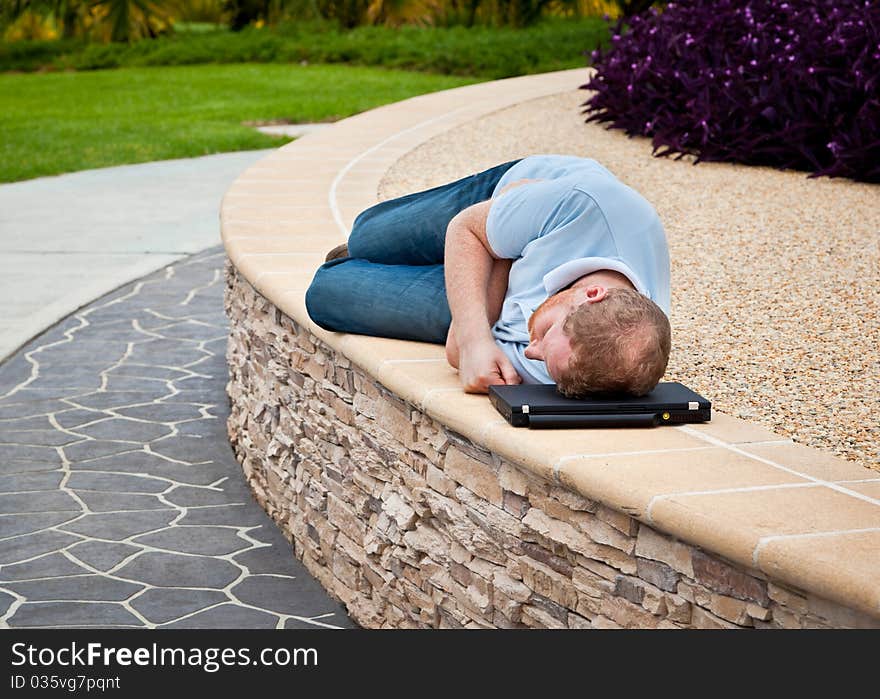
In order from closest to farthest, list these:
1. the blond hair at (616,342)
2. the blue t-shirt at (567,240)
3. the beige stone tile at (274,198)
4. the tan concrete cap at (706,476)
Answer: the tan concrete cap at (706,476) < the blond hair at (616,342) < the blue t-shirt at (567,240) < the beige stone tile at (274,198)

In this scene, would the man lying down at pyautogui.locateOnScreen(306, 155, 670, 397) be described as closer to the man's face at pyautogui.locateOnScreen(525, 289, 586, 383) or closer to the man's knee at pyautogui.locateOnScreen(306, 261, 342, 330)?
the man's face at pyautogui.locateOnScreen(525, 289, 586, 383)

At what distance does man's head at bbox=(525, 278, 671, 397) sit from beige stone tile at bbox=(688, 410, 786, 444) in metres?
0.17

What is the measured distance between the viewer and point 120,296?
296 inches

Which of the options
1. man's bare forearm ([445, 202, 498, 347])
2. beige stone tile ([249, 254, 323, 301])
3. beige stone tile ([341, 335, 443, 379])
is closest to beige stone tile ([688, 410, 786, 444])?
man's bare forearm ([445, 202, 498, 347])

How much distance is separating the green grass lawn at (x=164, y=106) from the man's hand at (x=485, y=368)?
356 inches

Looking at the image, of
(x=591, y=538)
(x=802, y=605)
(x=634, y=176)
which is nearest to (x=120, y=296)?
(x=634, y=176)

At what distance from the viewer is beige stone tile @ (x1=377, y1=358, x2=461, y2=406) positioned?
10.4 ft

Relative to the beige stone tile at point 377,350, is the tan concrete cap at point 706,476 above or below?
above

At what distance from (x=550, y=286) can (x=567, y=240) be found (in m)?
0.12

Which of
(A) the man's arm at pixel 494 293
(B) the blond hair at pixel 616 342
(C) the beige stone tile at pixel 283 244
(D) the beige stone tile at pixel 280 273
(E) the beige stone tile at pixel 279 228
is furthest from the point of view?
(E) the beige stone tile at pixel 279 228

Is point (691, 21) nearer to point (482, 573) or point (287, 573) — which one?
point (287, 573)

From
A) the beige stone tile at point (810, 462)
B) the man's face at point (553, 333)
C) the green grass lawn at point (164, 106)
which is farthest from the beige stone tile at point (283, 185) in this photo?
the green grass lawn at point (164, 106)

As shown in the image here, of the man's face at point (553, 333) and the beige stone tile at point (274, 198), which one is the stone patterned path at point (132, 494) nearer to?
the beige stone tile at point (274, 198)

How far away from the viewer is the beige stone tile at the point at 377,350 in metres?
3.47
